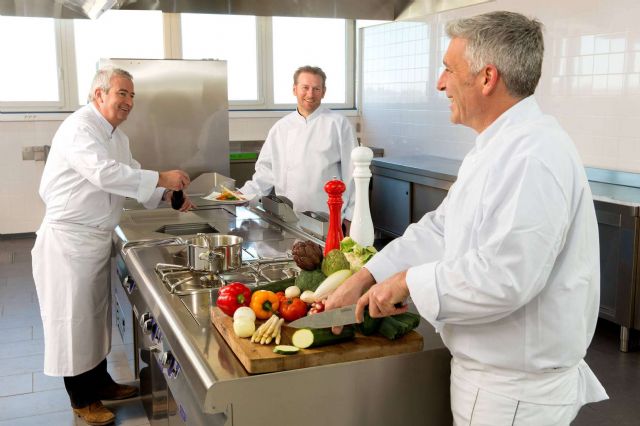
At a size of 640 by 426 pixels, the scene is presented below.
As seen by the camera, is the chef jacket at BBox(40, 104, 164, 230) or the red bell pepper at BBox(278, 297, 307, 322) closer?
the red bell pepper at BBox(278, 297, 307, 322)

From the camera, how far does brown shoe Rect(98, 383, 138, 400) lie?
133 inches

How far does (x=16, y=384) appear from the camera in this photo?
3.65 metres

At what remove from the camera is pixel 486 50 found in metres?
1.39

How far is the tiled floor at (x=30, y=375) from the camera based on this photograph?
10.8 feet

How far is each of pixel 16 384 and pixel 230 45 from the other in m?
5.01

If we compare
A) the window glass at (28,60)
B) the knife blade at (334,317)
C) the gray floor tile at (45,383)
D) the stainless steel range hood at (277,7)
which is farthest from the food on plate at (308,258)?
the window glass at (28,60)

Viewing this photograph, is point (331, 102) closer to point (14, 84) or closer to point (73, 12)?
point (14, 84)

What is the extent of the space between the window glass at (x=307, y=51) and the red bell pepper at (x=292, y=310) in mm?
6444

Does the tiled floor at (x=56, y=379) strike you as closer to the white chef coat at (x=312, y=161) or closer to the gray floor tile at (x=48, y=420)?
the gray floor tile at (x=48, y=420)

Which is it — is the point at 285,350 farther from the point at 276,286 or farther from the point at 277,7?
the point at 277,7

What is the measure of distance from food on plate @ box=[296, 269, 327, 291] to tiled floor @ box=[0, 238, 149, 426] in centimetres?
171

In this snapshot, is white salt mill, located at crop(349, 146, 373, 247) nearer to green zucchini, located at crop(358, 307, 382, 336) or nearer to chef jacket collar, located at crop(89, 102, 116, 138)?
green zucchini, located at crop(358, 307, 382, 336)

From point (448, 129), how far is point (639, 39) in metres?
2.25

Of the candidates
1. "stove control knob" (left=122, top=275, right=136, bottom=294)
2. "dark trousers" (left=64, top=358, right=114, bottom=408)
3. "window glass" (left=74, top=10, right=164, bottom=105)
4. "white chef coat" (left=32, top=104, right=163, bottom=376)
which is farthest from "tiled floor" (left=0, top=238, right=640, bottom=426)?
"window glass" (left=74, top=10, right=164, bottom=105)
